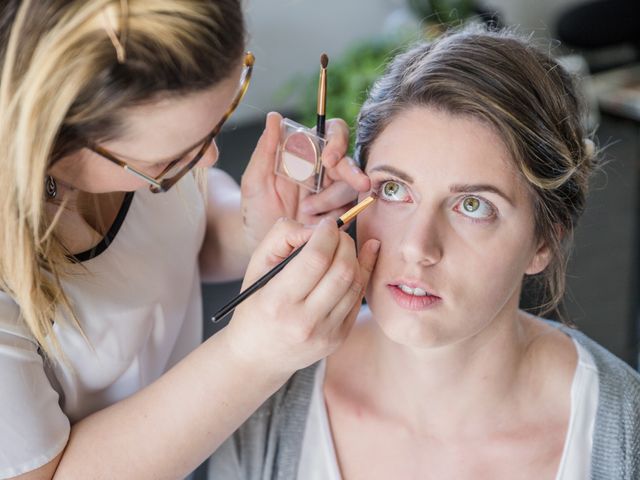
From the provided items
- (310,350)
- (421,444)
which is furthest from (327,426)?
(310,350)

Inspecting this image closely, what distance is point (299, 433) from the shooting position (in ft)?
5.14

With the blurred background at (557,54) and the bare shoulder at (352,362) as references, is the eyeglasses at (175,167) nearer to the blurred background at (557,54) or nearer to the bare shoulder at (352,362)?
the bare shoulder at (352,362)

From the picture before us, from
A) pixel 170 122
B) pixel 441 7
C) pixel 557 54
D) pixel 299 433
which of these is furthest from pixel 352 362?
pixel 441 7

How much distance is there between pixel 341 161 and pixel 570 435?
2.05 ft

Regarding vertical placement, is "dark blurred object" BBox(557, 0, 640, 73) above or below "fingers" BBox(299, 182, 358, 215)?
below

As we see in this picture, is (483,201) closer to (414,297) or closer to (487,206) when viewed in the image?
(487,206)

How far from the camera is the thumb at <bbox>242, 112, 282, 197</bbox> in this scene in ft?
4.87

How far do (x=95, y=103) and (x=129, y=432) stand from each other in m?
0.51

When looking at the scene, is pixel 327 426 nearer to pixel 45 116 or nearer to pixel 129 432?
pixel 129 432

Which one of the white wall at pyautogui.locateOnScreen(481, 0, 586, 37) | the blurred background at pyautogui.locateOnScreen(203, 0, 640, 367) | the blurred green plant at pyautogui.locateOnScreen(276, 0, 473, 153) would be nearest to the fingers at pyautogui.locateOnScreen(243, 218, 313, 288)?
the blurred background at pyautogui.locateOnScreen(203, 0, 640, 367)

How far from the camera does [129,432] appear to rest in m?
1.28

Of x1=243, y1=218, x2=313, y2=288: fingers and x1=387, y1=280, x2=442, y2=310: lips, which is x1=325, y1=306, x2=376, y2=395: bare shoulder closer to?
x1=387, y1=280, x2=442, y2=310: lips

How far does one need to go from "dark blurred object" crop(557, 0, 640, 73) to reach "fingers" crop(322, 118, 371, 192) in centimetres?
381

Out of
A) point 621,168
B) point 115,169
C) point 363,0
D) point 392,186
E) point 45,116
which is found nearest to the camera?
point 45,116
